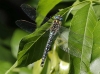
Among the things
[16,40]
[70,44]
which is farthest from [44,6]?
[16,40]

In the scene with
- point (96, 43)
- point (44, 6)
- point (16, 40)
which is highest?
point (44, 6)

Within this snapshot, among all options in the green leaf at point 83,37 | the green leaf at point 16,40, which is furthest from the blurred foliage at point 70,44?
the green leaf at point 16,40

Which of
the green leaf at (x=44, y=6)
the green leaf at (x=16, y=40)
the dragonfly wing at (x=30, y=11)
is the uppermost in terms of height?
the green leaf at (x=44, y=6)

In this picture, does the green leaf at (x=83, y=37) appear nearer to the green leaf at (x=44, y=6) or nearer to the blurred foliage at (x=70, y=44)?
the blurred foliage at (x=70, y=44)

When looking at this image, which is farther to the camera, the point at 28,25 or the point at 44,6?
the point at 28,25

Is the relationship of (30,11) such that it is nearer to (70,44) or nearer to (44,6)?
(44,6)

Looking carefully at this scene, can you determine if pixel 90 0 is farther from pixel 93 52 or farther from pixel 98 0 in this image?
pixel 93 52

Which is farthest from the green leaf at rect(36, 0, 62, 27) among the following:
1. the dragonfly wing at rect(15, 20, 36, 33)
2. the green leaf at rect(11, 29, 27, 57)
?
the green leaf at rect(11, 29, 27, 57)

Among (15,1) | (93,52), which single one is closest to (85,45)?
(93,52)
